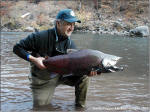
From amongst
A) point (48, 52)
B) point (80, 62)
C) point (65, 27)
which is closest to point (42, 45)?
point (48, 52)

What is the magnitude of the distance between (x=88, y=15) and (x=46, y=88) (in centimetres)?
3645

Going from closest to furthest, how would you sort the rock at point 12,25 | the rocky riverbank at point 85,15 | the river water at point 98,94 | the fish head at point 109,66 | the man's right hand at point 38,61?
1. the fish head at point 109,66
2. the man's right hand at point 38,61
3. the river water at point 98,94
4. the rocky riverbank at point 85,15
5. the rock at point 12,25

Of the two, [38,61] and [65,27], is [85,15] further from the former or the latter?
[38,61]

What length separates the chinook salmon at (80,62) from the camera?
10.7 feet

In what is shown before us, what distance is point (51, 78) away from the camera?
3.64 meters

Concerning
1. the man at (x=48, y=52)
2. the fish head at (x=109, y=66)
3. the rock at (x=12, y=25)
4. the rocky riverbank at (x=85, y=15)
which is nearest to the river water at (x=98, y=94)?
the man at (x=48, y=52)

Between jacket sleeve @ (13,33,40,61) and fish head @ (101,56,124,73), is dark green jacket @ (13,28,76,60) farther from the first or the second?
fish head @ (101,56,124,73)

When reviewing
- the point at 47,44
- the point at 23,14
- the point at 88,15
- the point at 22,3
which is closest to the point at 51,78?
the point at 47,44

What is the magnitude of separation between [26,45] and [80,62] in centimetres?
80

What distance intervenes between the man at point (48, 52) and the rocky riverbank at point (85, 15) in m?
26.4

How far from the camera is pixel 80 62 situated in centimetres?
329

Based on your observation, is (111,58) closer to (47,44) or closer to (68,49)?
(68,49)

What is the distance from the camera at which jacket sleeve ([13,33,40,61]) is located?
11.0 feet

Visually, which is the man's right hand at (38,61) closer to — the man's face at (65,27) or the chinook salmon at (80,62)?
the chinook salmon at (80,62)
